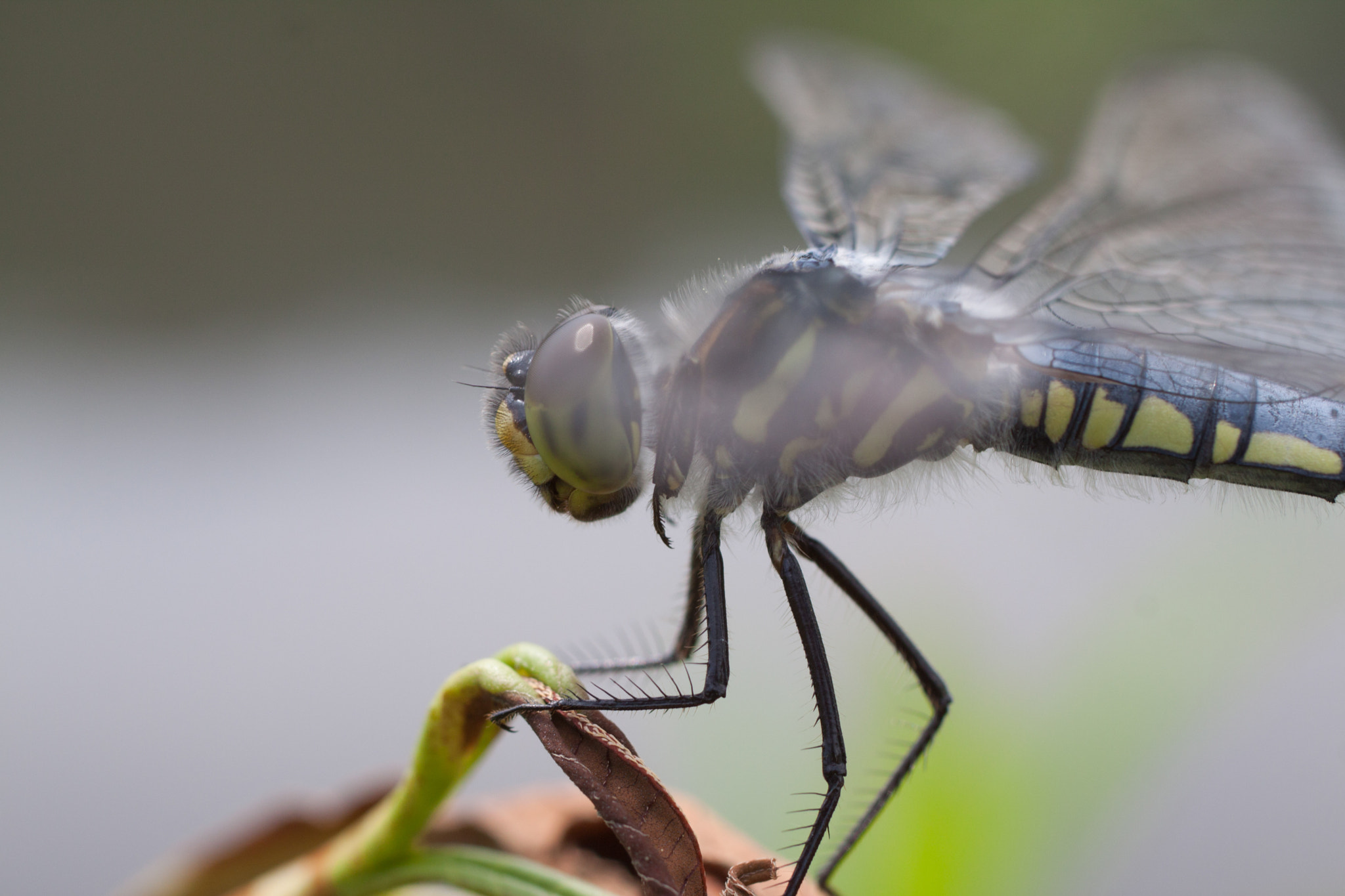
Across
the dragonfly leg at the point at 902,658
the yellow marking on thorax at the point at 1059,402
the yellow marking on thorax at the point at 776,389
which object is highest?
the yellow marking on thorax at the point at 776,389

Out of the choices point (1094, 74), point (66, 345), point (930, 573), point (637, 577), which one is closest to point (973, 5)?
point (1094, 74)

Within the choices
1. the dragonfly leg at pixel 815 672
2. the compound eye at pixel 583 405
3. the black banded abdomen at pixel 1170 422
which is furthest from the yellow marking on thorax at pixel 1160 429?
the compound eye at pixel 583 405

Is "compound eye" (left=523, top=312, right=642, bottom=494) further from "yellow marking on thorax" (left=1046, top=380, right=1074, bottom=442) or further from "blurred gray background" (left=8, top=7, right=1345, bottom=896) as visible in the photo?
"yellow marking on thorax" (left=1046, top=380, right=1074, bottom=442)

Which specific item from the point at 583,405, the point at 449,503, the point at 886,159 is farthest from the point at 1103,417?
the point at 449,503

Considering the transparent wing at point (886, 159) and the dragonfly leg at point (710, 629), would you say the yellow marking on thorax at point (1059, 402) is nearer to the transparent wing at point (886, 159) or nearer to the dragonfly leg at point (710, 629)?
the transparent wing at point (886, 159)

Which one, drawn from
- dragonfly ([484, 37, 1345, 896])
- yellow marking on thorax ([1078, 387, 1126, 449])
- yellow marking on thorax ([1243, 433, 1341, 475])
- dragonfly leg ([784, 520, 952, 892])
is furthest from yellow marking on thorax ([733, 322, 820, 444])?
yellow marking on thorax ([1243, 433, 1341, 475])

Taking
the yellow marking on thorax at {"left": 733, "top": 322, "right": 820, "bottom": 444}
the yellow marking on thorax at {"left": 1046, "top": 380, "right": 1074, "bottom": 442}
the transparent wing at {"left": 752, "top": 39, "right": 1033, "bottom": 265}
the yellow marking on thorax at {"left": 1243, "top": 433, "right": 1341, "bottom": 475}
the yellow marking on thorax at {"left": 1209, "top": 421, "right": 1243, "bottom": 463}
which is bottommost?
the yellow marking on thorax at {"left": 1243, "top": 433, "right": 1341, "bottom": 475}
